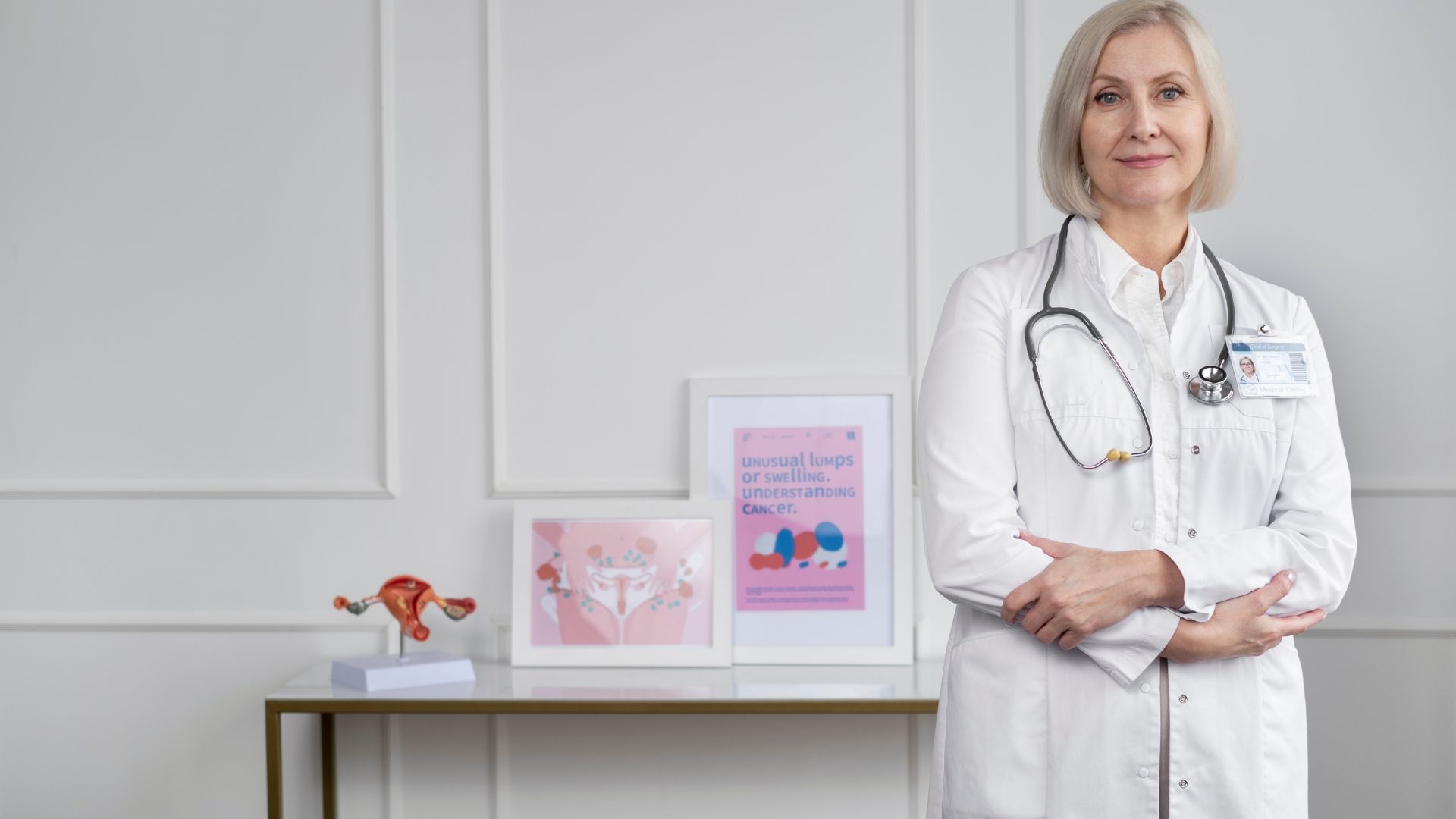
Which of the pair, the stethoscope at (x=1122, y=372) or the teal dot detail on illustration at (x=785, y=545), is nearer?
the stethoscope at (x=1122, y=372)

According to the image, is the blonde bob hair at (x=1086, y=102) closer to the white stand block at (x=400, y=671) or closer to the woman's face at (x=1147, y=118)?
the woman's face at (x=1147, y=118)

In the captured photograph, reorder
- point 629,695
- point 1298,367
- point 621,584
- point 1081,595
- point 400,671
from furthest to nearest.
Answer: point 621,584 → point 400,671 → point 629,695 → point 1298,367 → point 1081,595

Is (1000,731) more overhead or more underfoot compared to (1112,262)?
more underfoot

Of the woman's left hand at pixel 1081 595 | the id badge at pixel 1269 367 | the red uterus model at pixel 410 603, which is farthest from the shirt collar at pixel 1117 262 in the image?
the red uterus model at pixel 410 603

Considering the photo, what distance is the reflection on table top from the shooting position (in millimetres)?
2197

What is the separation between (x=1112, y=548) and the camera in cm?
132

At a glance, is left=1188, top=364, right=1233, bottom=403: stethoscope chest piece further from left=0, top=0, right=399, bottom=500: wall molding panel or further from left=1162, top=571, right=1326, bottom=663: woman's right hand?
left=0, top=0, right=399, bottom=500: wall molding panel

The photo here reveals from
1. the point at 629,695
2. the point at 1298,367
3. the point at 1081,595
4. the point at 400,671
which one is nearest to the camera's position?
the point at 1081,595

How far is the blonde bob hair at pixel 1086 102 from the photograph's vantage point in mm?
1388

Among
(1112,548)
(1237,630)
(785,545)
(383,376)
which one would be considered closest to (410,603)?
(383,376)

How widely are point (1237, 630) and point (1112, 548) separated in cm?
16

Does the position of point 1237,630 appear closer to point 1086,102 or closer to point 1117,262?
point 1117,262

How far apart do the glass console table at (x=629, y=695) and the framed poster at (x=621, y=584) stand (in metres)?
0.07

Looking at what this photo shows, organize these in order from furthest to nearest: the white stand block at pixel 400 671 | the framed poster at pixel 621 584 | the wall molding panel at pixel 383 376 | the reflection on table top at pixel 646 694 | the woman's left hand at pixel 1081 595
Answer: the wall molding panel at pixel 383 376 < the framed poster at pixel 621 584 < the white stand block at pixel 400 671 < the reflection on table top at pixel 646 694 < the woman's left hand at pixel 1081 595
